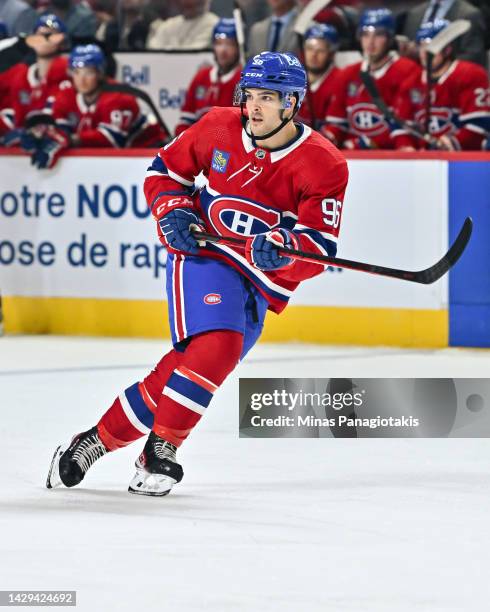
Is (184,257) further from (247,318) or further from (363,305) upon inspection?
(363,305)

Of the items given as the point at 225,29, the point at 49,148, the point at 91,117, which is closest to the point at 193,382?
the point at 49,148

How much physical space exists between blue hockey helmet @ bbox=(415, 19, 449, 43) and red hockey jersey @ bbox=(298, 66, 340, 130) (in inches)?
19.1

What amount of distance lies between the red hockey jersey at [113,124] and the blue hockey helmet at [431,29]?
1375 mm

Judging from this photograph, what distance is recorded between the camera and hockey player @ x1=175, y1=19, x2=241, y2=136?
311 inches

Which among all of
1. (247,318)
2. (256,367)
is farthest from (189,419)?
(256,367)

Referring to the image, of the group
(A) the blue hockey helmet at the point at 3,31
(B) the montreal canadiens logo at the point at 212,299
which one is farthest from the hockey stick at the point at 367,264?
(A) the blue hockey helmet at the point at 3,31

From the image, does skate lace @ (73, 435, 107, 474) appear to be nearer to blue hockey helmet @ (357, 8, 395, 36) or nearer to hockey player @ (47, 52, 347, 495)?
hockey player @ (47, 52, 347, 495)

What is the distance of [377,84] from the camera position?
24.6 feet

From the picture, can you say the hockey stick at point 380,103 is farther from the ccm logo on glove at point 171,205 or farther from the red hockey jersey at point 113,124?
the ccm logo on glove at point 171,205

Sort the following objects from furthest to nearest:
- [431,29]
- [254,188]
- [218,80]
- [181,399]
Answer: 1. [218,80]
2. [431,29]
3. [254,188]
4. [181,399]

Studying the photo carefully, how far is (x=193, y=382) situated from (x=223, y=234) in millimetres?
430

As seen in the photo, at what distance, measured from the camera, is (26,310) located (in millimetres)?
7418

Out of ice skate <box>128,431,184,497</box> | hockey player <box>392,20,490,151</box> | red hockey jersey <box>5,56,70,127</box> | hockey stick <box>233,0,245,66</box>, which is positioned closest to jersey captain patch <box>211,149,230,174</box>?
ice skate <box>128,431,184,497</box>

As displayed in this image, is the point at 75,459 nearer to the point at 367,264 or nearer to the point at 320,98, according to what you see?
the point at 367,264
